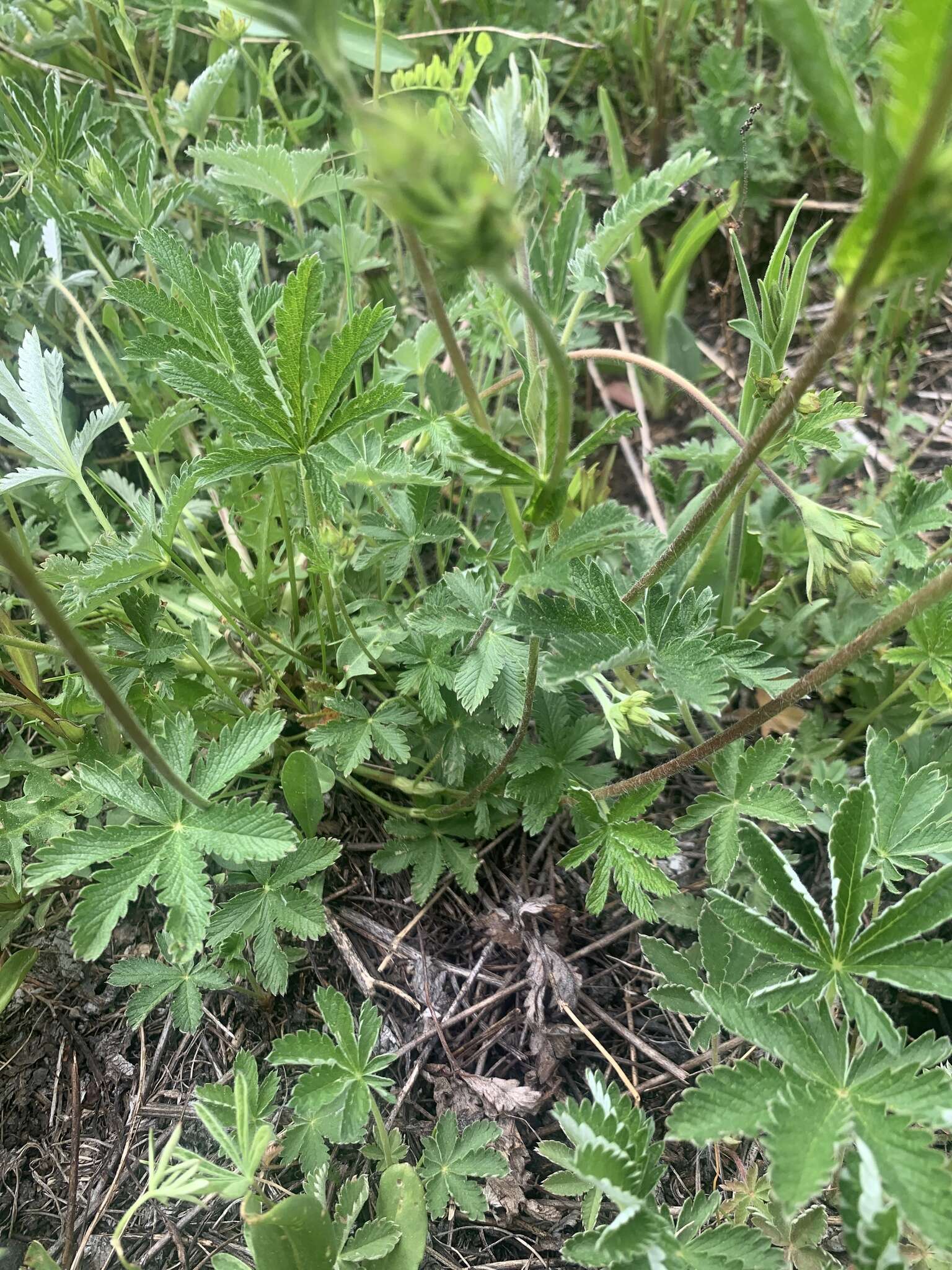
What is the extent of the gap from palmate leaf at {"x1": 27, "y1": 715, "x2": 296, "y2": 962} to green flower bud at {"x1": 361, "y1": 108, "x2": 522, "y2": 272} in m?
0.78

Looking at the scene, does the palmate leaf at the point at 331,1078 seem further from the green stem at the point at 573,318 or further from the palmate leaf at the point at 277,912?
the green stem at the point at 573,318

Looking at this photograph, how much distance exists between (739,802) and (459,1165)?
2.23 feet

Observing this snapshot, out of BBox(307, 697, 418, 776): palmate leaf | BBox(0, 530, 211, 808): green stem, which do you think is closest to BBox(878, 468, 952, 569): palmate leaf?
BBox(307, 697, 418, 776): palmate leaf

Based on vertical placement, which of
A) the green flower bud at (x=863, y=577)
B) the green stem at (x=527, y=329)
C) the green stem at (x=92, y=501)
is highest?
the green stem at (x=527, y=329)

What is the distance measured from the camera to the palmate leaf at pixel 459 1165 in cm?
126

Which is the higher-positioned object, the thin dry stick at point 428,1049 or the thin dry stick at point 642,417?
the thin dry stick at point 642,417

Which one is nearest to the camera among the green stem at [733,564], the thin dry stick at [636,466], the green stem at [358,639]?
the green stem at [358,639]

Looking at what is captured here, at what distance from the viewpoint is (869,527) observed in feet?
4.30

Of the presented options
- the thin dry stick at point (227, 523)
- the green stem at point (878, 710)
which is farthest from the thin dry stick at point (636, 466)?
the thin dry stick at point (227, 523)

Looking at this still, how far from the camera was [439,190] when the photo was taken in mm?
581

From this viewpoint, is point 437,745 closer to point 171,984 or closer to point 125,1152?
point 171,984

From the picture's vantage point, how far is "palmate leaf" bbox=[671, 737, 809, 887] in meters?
1.29

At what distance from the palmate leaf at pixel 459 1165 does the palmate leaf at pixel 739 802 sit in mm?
515

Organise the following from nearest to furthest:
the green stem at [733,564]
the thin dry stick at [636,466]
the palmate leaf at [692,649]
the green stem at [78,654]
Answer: the green stem at [78,654], the palmate leaf at [692,649], the green stem at [733,564], the thin dry stick at [636,466]
